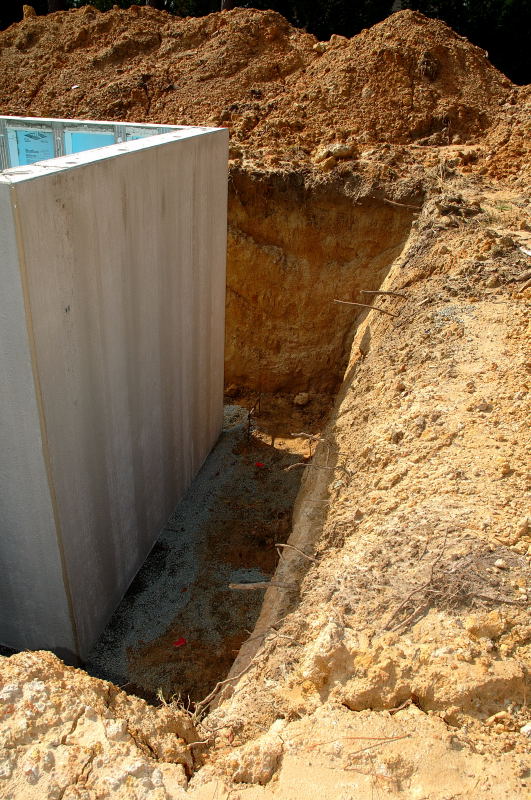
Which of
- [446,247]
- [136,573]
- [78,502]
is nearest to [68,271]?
[78,502]

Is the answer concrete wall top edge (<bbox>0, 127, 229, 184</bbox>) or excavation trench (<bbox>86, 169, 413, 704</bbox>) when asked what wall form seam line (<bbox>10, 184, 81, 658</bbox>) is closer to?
concrete wall top edge (<bbox>0, 127, 229, 184</bbox>)

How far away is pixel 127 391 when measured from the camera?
5633 millimetres

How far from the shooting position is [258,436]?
9.15m

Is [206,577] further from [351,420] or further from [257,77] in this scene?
[257,77]

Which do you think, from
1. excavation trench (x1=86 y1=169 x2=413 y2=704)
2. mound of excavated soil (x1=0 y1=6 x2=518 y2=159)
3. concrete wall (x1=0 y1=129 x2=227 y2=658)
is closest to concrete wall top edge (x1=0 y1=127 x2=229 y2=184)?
concrete wall (x1=0 y1=129 x2=227 y2=658)

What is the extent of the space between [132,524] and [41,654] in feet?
8.65

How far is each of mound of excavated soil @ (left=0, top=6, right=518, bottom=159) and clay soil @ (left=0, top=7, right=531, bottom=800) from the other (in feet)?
0.17

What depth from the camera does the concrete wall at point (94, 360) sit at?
4160 millimetres

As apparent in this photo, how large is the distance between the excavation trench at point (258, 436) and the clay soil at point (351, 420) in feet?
0.15

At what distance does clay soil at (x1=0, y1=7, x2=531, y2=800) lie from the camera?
2668mm

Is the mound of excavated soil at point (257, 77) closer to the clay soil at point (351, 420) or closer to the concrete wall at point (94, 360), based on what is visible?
the clay soil at point (351, 420)

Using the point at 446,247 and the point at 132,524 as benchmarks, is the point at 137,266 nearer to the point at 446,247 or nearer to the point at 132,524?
the point at 132,524

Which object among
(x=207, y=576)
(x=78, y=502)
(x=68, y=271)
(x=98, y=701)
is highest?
(x=68, y=271)

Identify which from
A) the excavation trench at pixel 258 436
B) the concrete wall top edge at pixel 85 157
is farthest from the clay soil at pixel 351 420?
the concrete wall top edge at pixel 85 157
